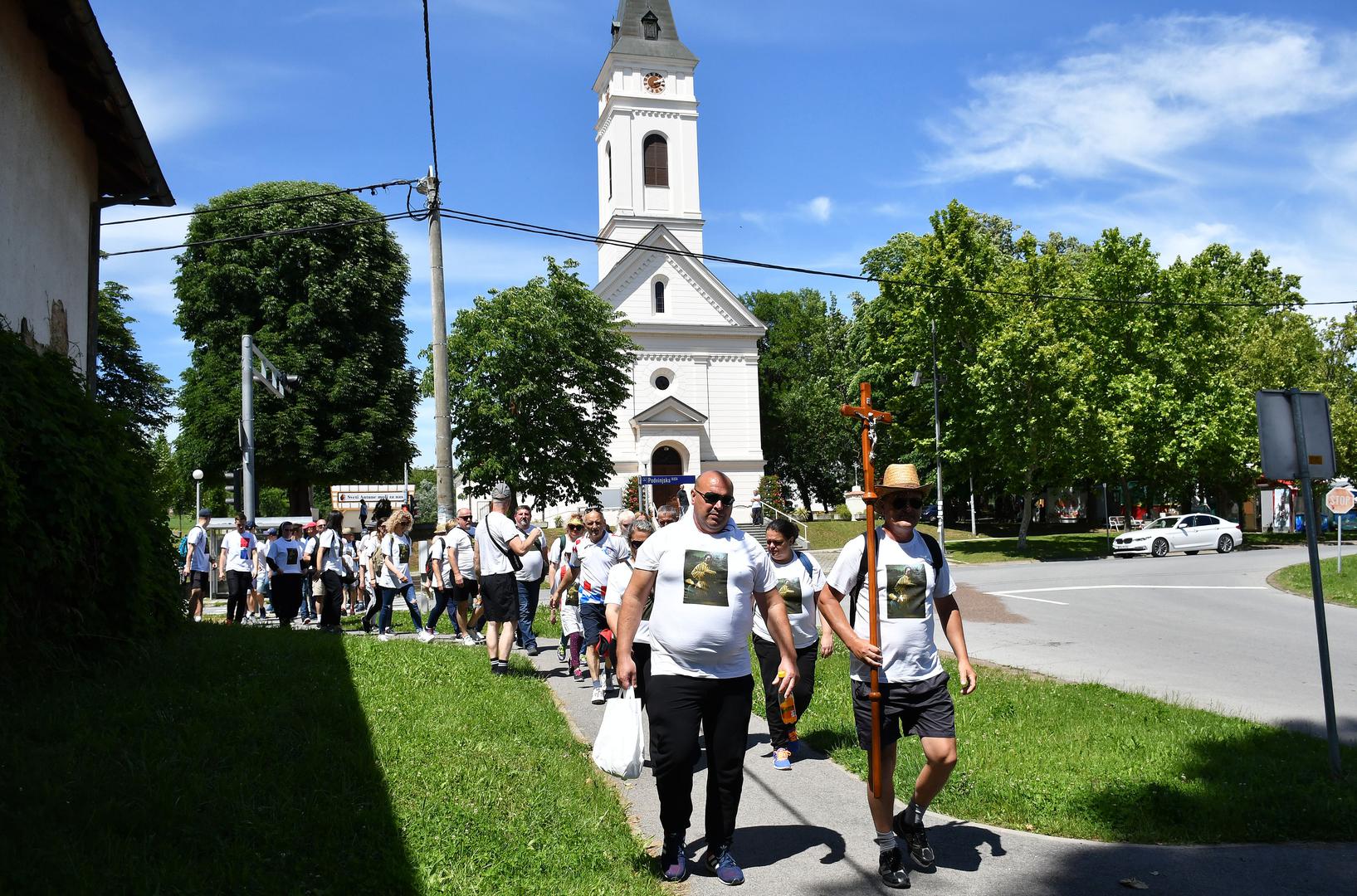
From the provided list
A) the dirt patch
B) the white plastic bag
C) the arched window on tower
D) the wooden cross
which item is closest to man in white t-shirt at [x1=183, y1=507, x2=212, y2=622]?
the dirt patch

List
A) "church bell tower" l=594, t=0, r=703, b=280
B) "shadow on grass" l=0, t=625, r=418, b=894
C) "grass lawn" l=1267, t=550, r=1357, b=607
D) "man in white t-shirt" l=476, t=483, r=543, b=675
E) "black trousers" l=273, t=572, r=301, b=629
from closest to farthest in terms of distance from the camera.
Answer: "shadow on grass" l=0, t=625, r=418, b=894, "man in white t-shirt" l=476, t=483, r=543, b=675, "black trousers" l=273, t=572, r=301, b=629, "grass lawn" l=1267, t=550, r=1357, b=607, "church bell tower" l=594, t=0, r=703, b=280

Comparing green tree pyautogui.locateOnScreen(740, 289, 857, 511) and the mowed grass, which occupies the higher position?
green tree pyautogui.locateOnScreen(740, 289, 857, 511)

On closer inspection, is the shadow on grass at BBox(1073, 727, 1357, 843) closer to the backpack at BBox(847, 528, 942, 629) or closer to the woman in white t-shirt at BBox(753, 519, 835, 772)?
the backpack at BBox(847, 528, 942, 629)

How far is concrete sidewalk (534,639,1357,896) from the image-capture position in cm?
479

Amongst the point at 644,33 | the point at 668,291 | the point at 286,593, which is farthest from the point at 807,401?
the point at 286,593

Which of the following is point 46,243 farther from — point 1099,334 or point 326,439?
point 1099,334

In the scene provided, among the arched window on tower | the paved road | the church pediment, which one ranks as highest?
the arched window on tower

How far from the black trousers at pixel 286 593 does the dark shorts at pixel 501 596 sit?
16.9 ft

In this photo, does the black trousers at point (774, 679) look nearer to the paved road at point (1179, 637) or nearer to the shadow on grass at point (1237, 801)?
the shadow on grass at point (1237, 801)

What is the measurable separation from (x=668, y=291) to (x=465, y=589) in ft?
126

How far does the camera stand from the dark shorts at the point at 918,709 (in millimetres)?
4977

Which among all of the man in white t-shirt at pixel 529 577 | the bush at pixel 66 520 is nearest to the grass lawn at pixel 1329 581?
the man in white t-shirt at pixel 529 577

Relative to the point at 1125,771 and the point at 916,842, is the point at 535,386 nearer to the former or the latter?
the point at 1125,771

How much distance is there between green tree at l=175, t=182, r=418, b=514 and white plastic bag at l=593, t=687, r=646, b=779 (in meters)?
35.7
